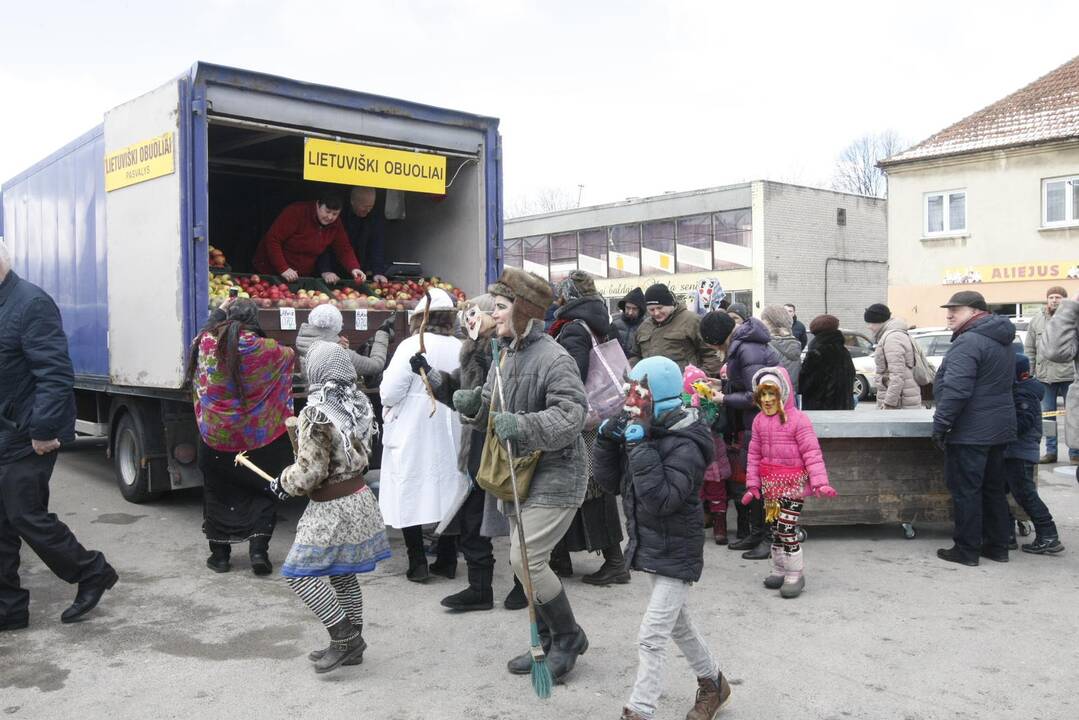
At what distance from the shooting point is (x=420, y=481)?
567 centimetres

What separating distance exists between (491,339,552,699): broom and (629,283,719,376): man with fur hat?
124 inches

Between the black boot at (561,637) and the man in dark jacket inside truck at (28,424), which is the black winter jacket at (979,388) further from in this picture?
the man in dark jacket inside truck at (28,424)

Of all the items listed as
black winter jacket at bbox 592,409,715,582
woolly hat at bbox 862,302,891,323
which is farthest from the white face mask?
woolly hat at bbox 862,302,891,323

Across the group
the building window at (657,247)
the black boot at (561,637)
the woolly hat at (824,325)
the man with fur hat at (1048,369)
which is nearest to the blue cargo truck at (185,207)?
the woolly hat at (824,325)

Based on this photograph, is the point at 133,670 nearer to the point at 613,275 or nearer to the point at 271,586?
the point at 271,586

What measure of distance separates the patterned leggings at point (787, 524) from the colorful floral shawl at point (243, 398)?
322cm

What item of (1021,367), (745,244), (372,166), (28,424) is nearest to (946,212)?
(745,244)

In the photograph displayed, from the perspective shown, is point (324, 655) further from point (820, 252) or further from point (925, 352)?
point (820, 252)

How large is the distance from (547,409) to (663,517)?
0.69 metres

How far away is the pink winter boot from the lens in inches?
222

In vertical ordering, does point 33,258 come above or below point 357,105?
below

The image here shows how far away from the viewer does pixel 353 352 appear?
6.83m

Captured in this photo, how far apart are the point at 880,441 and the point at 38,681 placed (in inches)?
208

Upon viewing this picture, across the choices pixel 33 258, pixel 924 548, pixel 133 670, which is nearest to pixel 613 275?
pixel 33 258
